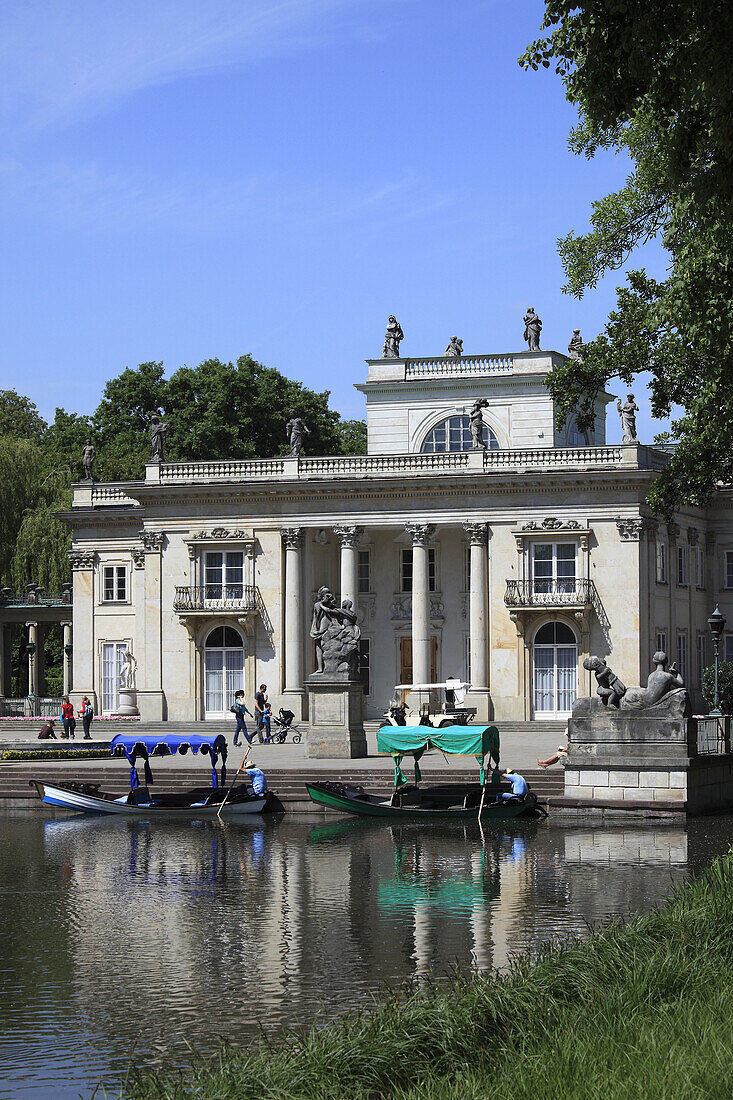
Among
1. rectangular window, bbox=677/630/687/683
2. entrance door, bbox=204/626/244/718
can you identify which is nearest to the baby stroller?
entrance door, bbox=204/626/244/718

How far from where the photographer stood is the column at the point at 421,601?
2250 inches

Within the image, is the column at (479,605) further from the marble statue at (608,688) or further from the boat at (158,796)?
the marble statue at (608,688)

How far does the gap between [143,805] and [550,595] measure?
26.7 meters

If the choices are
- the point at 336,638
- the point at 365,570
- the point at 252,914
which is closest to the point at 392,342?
the point at 365,570

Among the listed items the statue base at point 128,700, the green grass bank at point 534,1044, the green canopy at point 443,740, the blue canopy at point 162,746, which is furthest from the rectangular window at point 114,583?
the green grass bank at point 534,1044

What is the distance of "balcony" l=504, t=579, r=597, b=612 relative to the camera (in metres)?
55.4

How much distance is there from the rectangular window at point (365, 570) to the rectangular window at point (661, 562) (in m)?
12.1

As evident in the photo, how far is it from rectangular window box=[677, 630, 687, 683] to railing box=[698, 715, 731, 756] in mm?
27435

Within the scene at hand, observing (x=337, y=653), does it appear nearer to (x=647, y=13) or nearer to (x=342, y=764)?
(x=342, y=764)

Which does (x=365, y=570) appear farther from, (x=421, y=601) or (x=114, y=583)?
(x=114, y=583)

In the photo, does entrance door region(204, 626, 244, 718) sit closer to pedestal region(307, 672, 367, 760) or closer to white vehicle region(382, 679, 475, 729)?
white vehicle region(382, 679, 475, 729)

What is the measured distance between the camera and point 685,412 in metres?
32.8

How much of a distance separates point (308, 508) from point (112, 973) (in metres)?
42.9

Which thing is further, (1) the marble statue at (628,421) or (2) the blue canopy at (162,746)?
(1) the marble statue at (628,421)
